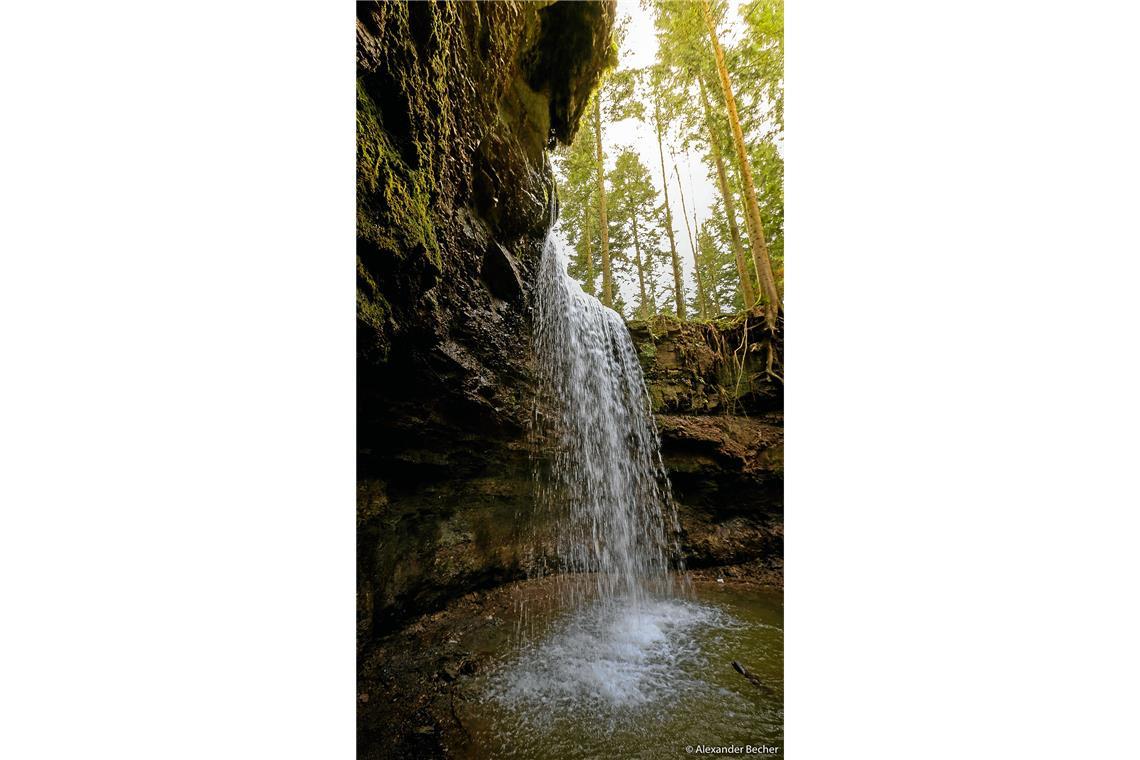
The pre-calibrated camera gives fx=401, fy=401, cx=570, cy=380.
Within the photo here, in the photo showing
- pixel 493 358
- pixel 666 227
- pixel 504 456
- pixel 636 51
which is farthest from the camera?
pixel 504 456

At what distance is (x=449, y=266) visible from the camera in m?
2.37

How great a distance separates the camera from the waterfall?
312 cm

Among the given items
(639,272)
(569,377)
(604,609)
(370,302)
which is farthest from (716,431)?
(370,302)

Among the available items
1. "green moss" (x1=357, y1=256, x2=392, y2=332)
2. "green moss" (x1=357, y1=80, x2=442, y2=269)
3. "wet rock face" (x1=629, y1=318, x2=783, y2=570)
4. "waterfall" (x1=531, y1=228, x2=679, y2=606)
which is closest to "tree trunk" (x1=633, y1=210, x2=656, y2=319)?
"wet rock face" (x1=629, y1=318, x2=783, y2=570)

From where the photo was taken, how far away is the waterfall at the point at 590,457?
10.2ft

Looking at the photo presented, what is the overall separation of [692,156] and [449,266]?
4.96 feet

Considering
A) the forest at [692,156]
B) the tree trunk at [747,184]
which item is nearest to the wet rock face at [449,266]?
the forest at [692,156]

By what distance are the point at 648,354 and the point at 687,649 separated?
222 cm

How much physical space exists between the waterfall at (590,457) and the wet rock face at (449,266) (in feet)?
0.70

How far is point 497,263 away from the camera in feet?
9.30

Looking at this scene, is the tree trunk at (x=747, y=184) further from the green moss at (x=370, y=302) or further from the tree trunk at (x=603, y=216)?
the green moss at (x=370, y=302)

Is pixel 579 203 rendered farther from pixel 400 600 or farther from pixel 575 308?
pixel 400 600

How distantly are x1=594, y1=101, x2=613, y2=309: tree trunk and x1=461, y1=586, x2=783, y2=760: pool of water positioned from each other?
242cm

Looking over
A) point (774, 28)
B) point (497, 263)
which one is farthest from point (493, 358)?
point (774, 28)
